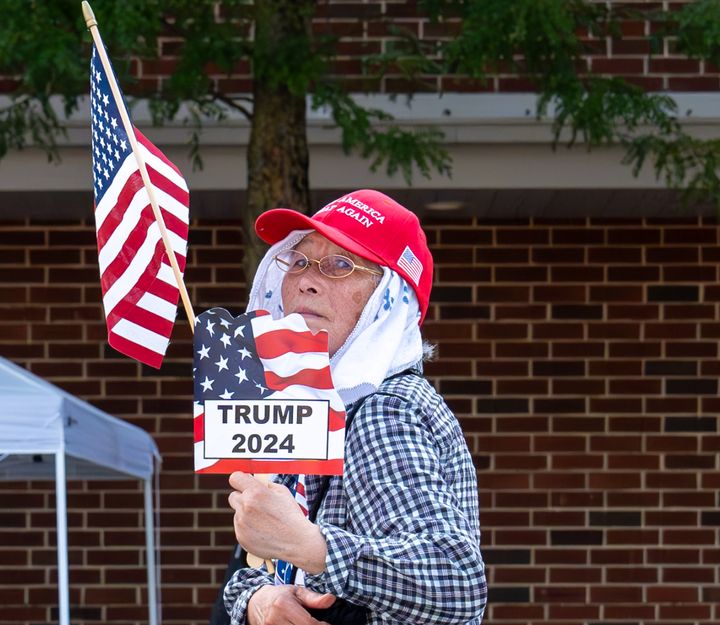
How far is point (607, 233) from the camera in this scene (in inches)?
301

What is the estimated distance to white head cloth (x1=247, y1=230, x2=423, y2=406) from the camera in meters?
2.14

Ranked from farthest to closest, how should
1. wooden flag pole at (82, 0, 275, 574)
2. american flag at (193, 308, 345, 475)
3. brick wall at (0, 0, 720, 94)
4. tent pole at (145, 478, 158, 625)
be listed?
brick wall at (0, 0, 720, 94), tent pole at (145, 478, 158, 625), wooden flag pole at (82, 0, 275, 574), american flag at (193, 308, 345, 475)

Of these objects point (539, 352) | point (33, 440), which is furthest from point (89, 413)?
point (539, 352)

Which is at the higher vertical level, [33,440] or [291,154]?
[291,154]

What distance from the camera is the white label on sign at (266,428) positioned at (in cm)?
200

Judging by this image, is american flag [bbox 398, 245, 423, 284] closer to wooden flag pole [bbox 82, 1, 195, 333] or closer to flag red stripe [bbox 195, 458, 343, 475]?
wooden flag pole [bbox 82, 1, 195, 333]

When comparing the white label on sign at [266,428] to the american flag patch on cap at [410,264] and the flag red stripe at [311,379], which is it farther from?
the american flag patch on cap at [410,264]

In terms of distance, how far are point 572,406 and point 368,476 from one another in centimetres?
577

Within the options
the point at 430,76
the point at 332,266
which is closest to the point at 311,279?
the point at 332,266

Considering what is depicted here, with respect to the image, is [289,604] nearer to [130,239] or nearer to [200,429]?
[200,429]

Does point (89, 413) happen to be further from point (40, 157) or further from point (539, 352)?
point (539, 352)

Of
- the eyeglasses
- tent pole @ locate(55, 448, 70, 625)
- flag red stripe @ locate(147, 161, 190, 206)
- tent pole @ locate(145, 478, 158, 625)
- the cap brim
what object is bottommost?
tent pole @ locate(145, 478, 158, 625)

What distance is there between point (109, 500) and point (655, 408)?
10.6 ft

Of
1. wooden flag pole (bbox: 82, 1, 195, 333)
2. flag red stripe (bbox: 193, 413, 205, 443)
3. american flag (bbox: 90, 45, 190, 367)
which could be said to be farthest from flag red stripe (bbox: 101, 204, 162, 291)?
flag red stripe (bbox: 193, 413, 205, 443)
